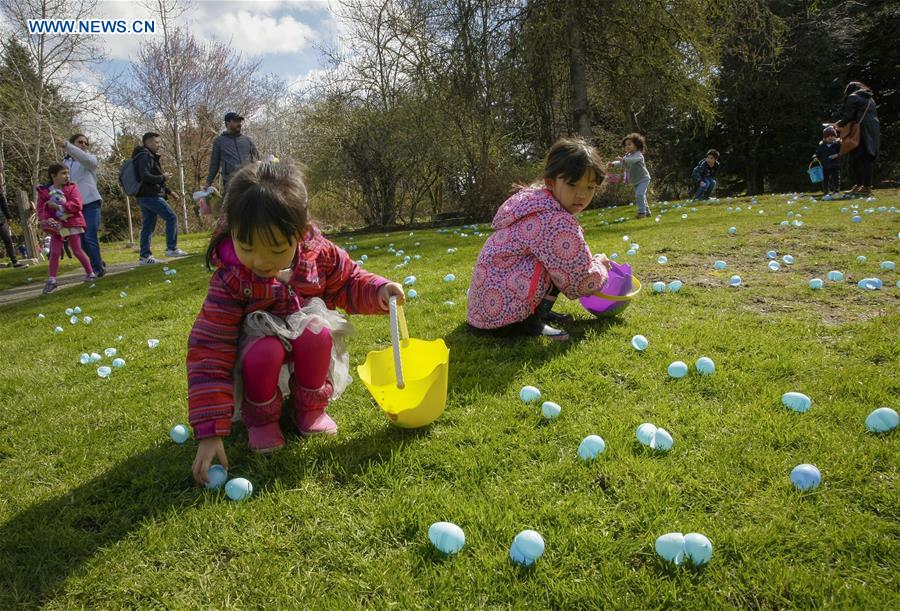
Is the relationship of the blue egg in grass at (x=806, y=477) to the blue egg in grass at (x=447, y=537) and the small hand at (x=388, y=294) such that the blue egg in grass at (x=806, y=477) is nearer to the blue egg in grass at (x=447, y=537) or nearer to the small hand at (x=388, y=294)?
the blue egg in grass at (x=447, y=537)

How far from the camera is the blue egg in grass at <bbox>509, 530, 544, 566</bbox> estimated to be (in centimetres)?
142

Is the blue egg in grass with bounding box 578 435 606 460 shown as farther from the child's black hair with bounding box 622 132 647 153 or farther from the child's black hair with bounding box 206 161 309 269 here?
the child's black hair with bounding box 622 132 647 153

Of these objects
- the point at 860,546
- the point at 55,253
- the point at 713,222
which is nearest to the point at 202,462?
the point at 860,546

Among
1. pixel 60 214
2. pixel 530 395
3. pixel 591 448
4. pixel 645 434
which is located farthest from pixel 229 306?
pixel 60 214

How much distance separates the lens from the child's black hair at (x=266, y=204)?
1.66m

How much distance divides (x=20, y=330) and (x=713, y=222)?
801 centimetres

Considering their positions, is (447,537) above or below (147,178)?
below

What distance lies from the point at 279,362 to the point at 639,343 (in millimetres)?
1858

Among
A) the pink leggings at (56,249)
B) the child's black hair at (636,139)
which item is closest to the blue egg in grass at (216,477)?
the pink leggings at (56,249)

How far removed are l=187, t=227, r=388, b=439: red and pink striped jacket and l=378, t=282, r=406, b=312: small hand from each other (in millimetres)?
32

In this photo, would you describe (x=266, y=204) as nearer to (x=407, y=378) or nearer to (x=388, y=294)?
(x=388, y=294)

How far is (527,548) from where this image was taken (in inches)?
55.7

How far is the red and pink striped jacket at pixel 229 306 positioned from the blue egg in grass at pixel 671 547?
4.50ft

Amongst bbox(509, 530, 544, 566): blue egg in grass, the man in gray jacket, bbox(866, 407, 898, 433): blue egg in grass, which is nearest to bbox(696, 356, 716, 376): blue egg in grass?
bbox(866, 407, 898, 433): blue egg in grass
